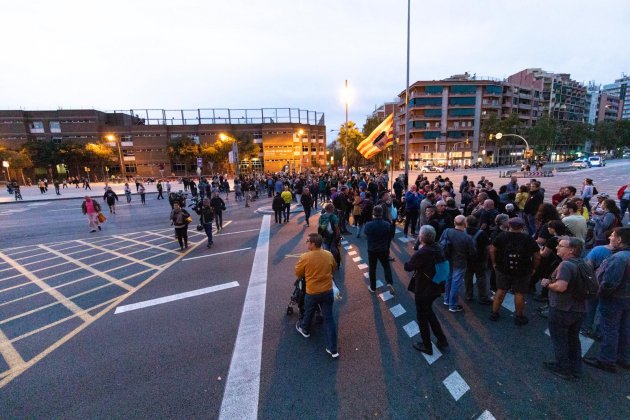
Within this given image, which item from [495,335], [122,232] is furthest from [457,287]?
[122,232]

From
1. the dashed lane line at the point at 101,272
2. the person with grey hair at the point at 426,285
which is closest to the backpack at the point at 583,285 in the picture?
the person with grey hair at the point at 426,285

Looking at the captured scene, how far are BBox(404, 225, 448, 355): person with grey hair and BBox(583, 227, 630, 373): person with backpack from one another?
1822mm

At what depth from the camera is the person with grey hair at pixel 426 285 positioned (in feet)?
13.0

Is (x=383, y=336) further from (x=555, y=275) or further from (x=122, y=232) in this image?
(x=122, y=232)

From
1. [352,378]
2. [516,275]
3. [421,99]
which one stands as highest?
[421,99]

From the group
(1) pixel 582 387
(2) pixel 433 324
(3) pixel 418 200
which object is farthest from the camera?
(3) pixel 418 200

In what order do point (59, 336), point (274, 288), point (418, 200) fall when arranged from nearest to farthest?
point (59, 336)
point (274, 288)
point (418, 200)

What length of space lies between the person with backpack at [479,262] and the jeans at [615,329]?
5.87 ft

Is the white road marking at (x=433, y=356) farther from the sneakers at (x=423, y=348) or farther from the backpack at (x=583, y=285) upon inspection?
the backpack at (x=583, y=285)

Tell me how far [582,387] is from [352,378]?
2.72m

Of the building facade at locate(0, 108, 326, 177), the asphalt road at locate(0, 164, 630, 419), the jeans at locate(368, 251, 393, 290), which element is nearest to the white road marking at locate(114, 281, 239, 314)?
the asphalt road at locate(0, 164, 630, 419)

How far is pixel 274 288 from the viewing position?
655cm

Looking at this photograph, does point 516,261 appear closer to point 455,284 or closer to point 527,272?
point 527,272

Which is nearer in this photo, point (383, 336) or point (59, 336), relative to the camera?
point (383, 336)
